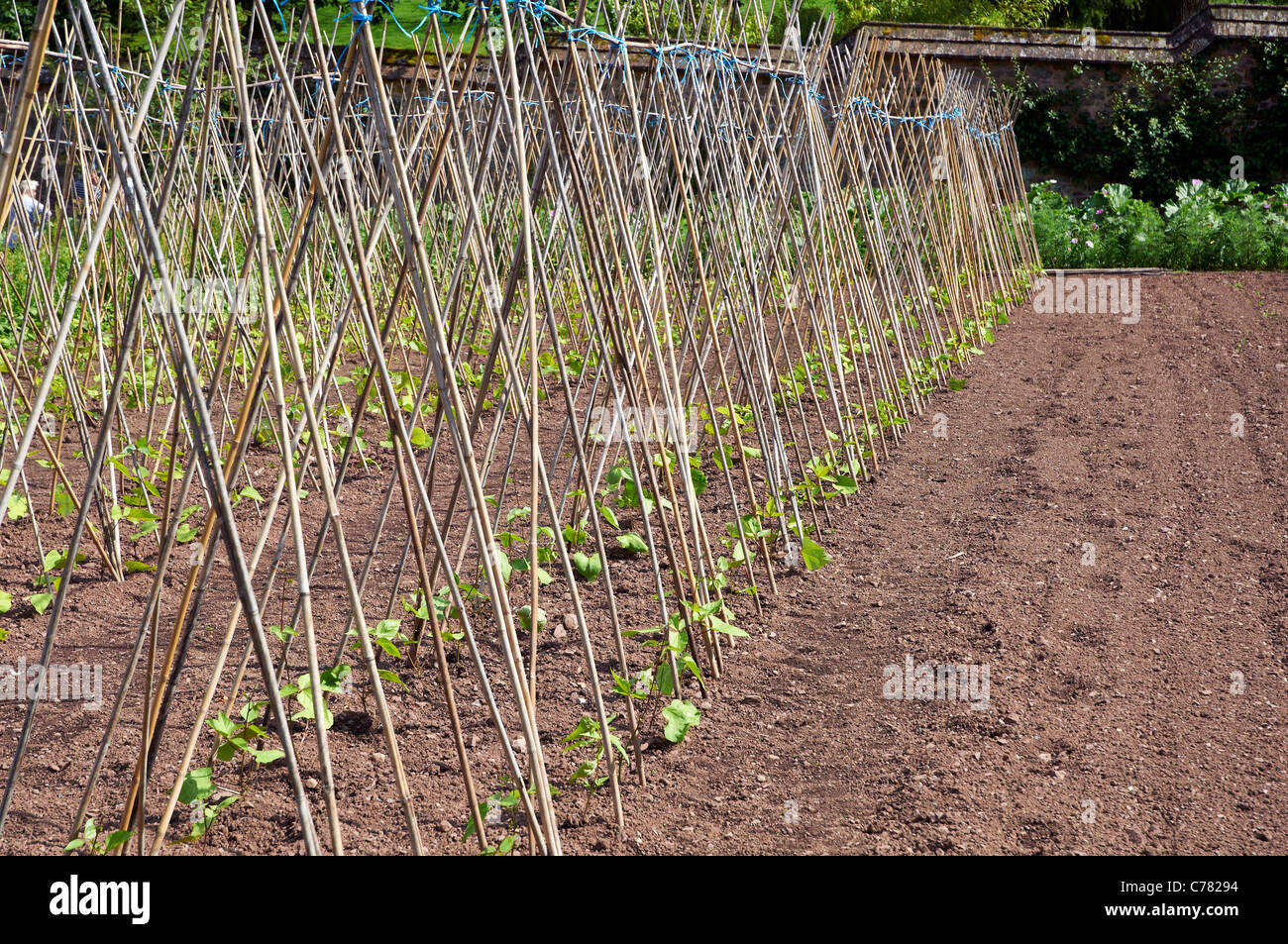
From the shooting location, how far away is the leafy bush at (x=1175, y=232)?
9.12 metres

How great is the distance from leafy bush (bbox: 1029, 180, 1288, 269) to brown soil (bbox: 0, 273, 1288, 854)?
6137 millimetres

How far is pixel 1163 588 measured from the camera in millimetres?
2869

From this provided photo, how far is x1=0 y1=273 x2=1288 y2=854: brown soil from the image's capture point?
74.5 inches

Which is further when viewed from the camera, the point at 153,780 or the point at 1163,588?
the point at 1163,588

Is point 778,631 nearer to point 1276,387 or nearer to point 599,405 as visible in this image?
point 599,405

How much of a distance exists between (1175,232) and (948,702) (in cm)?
887

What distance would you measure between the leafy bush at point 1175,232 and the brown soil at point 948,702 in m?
6.14

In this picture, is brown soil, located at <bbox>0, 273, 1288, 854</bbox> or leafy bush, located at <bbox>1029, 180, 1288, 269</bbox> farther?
leafy bush, located at <bbox>1029, 180, 1288, 269</bbox>

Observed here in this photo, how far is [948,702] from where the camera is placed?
2309 mm

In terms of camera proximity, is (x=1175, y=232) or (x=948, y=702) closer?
(x=948, y=702)

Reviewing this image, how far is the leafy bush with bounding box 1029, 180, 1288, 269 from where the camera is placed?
29.9 ft

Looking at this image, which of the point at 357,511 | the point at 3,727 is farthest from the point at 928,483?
the point at 3,727

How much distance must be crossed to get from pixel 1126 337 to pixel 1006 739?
16.4 feet

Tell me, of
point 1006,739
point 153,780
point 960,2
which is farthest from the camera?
point 960,2
